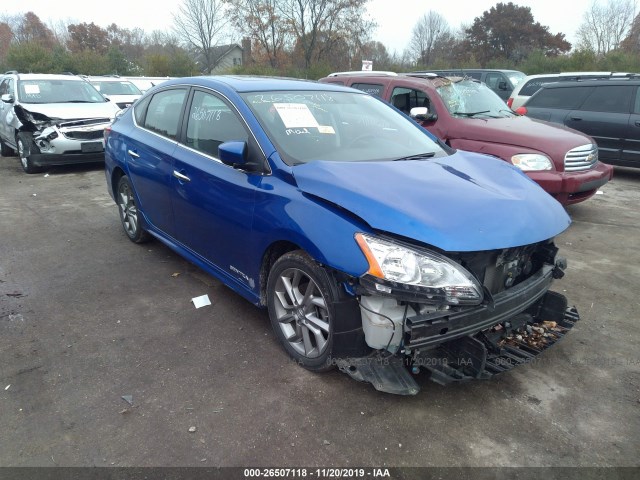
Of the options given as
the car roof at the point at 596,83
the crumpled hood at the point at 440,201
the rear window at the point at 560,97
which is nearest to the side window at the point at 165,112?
the crumpled hood at the point at 440,201

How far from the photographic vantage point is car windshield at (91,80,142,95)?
14.8 metres

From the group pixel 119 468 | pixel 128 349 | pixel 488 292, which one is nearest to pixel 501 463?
pixel 488 292

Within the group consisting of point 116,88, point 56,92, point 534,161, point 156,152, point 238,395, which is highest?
point 116,88

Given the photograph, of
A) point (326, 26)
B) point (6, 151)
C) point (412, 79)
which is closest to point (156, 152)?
point (412, 79)

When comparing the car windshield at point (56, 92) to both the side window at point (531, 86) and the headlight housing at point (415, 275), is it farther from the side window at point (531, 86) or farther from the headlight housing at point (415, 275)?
the side window at point (531, 86)

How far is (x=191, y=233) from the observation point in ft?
12.7

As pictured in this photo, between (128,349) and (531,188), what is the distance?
298cm

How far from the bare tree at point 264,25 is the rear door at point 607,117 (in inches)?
1221

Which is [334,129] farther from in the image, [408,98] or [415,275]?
[408,98]

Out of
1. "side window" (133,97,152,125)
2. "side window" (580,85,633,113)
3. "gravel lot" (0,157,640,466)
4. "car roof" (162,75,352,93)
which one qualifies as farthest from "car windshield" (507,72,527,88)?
"side window" (133,97,152,125)

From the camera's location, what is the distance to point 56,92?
379 inches

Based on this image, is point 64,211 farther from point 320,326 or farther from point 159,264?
point 320,326

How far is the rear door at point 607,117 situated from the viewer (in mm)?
8227

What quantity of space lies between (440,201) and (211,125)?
6.38 ft
